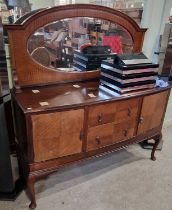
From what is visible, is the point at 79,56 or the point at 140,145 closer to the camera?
the point at 79,56

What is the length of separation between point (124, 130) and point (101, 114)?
310 millimetres

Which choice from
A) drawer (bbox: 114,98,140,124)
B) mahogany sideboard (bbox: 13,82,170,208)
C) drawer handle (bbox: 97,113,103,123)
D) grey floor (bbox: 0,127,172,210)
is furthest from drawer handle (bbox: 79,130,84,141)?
grey floor (bbox: 0,127,172,210)

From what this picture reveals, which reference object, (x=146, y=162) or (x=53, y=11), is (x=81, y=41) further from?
(x=146, y=162)

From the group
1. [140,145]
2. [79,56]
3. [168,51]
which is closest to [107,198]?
[140,145]

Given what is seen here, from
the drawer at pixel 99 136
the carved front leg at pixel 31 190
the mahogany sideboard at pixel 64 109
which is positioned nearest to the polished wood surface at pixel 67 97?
the mahogany sideboard at pixel 64 109

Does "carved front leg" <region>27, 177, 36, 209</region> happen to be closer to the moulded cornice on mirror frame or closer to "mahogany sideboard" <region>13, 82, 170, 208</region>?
"mahogany sideboard" <region>13, 82, 170, 208</region>

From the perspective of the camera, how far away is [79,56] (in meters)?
1.71

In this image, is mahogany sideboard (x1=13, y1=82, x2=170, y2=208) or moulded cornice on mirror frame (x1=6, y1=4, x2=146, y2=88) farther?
moulded cornice on mirror frame (x1=6, y1=4, x2=146, y2=88)

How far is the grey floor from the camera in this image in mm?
1563

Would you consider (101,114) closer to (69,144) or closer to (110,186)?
(69,144)

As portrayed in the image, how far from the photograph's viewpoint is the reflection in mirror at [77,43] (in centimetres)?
151

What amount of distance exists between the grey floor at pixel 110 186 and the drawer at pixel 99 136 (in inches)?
17.0

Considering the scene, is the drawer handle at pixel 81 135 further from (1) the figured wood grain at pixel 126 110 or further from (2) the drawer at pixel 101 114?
(1) the figured wood grain at pixel 126 110

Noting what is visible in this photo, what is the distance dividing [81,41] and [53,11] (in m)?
0.34
